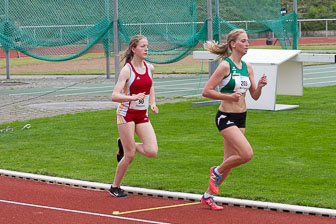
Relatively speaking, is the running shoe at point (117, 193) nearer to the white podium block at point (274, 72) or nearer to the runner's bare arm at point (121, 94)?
the runner's bare arm at point (121, 94)

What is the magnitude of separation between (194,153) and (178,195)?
3.07 metres

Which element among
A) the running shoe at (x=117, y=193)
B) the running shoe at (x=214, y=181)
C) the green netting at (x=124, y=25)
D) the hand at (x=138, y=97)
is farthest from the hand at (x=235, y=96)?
the green netting at (x=124, y=25)

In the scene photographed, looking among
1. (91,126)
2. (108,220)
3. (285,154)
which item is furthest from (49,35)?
(108,220)

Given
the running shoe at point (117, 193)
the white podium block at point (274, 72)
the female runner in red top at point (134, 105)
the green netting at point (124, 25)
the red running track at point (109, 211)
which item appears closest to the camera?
the red running track at point (109, 211)

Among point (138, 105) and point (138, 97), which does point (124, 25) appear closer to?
point (138, 105)

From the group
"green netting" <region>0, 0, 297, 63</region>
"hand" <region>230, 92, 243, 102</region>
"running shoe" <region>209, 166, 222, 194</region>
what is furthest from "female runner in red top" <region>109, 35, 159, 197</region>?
"green netting" <region>0, 0, 297, 63</region>

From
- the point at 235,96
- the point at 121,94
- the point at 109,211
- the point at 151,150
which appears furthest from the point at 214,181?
the point at 121,94

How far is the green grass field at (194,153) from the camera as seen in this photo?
9820 millimetres

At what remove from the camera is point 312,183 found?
32.4 feet

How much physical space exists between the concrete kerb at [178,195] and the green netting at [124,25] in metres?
8.47

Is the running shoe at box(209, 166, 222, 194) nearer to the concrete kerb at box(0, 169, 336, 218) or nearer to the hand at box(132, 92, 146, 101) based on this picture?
the concrete kerb at box(0, 169, 336, 218)

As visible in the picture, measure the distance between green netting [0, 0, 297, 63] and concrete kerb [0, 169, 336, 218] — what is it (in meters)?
8.47

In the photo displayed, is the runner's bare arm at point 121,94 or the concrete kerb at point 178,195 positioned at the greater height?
the runner's bare arm at point 121,94

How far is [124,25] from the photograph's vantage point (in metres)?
19.0
